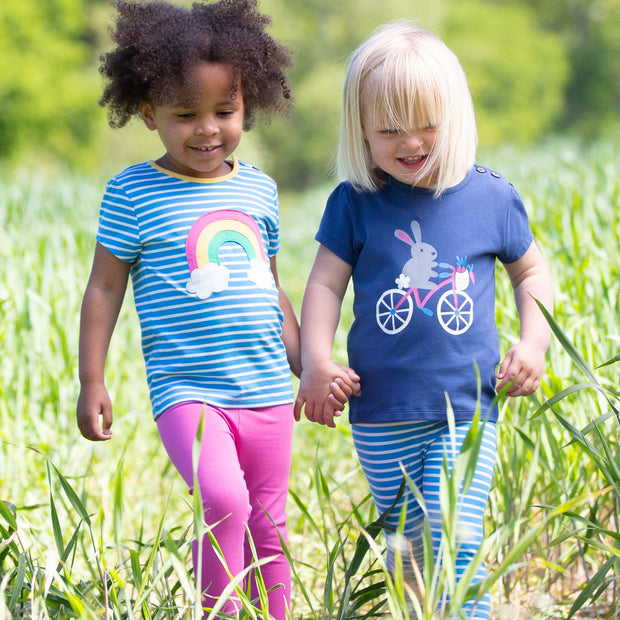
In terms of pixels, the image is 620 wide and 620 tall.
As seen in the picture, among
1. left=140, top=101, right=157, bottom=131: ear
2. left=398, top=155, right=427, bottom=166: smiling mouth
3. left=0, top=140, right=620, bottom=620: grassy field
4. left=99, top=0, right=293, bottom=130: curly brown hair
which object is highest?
left=99, top=0, right=293, bottom=130: curly brown hair

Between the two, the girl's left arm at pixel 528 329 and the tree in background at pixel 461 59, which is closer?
the girl's left arm at pixel 528 329

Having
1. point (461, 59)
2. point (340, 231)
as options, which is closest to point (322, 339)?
point (340, 231)

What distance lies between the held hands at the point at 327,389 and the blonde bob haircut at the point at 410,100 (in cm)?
37

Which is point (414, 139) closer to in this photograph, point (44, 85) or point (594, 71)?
point (44, 85)

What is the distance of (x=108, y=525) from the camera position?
270cm

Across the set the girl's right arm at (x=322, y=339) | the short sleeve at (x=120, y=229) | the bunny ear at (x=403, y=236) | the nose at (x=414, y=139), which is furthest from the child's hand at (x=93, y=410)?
the nose at (x=414, y=139)

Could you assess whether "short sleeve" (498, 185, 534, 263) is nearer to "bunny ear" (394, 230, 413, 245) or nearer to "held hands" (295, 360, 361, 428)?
"bunny ear" (394, 230, 413, 245)

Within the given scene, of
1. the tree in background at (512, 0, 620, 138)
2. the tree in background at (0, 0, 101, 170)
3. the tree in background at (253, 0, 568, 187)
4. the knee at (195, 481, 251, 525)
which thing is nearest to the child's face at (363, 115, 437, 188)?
the knee at (195, 481, 251, 525)

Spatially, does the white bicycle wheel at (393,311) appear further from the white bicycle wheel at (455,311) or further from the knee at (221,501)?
the knee at (221,501)

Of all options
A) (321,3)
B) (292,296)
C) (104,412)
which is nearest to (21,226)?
(292,296)

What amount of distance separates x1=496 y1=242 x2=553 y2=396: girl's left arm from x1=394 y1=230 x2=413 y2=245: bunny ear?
227 mm

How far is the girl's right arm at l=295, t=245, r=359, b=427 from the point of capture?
68.0 inches

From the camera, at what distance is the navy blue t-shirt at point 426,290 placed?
1727 mm

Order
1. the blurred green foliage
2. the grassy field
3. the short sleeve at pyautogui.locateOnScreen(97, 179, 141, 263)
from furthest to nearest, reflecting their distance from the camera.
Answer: the blurred green foliage
the short sleeve at pyautogui.locateOnScreen(97, 179, 141, 263)
the grassy field
